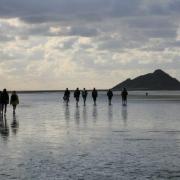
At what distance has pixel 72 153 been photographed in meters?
15.8

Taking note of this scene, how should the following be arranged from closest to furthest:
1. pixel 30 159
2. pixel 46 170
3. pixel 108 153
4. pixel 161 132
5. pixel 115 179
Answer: pixel 115 179 → pixel 46 170 → pixel 30 159 → pixel 108 153 → pixel 161 132

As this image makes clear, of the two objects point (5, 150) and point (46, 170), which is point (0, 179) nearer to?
point (46, 170)

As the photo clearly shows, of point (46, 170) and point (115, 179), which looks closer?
point (115, 179)

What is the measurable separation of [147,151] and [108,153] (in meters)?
1.26

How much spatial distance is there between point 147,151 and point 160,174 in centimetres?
396

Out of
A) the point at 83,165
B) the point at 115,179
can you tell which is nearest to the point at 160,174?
the point at 115,179

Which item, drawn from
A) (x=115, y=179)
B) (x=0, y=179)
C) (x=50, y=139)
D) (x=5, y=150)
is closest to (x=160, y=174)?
(x=115, y=179)

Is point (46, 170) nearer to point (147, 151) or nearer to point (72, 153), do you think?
point (72, 153)

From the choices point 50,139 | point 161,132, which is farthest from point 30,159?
point 161,132

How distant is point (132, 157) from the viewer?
14.8 m

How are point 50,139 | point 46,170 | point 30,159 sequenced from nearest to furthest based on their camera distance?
point 46,170 → point 30,159 → point 50,139

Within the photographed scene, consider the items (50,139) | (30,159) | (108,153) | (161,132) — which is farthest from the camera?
(161,132)

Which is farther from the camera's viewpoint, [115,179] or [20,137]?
[20,137]

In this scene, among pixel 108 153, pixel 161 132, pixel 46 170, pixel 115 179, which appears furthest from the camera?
pixel 161 132
